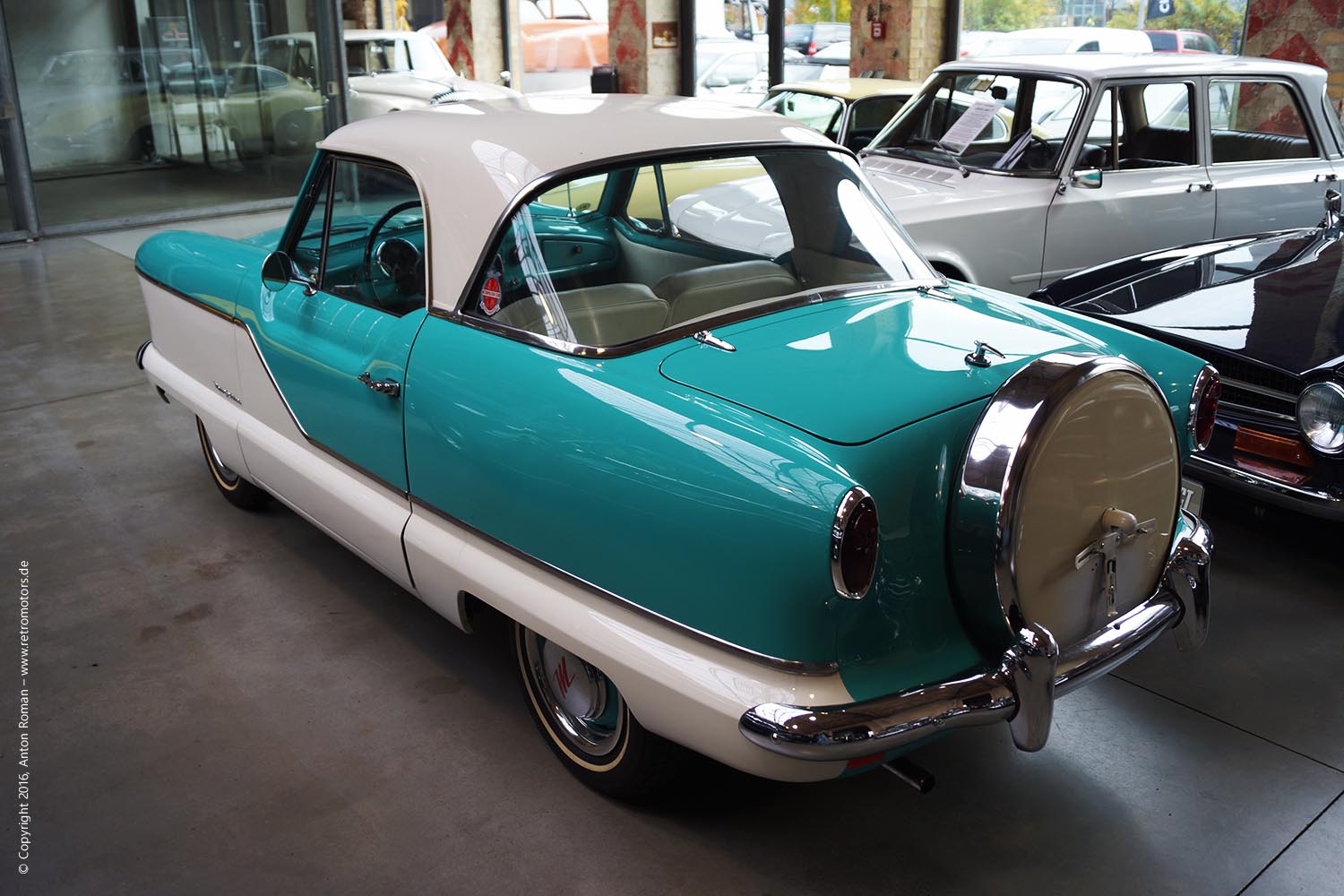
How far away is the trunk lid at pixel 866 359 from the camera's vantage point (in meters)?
2.31

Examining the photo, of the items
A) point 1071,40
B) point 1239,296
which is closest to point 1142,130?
point 1239,296

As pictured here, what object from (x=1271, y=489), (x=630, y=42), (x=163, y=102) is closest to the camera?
(x=1271, y=489)

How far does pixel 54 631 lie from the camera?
11.8ft

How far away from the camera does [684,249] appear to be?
11.1 feet

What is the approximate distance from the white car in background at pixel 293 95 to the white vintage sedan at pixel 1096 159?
6611 mm

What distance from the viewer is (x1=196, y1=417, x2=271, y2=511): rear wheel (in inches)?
174

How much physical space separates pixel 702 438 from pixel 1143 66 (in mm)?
4606

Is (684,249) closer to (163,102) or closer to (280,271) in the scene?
(280,271)

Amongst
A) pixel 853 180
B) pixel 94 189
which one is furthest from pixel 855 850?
pixel 94 189

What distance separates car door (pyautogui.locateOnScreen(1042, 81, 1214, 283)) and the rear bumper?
212 centimetres

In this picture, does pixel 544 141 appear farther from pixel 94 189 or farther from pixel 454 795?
pixel 94 189

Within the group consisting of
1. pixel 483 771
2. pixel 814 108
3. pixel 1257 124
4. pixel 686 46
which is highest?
pixel 686 46

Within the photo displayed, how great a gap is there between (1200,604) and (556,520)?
1.53 metres

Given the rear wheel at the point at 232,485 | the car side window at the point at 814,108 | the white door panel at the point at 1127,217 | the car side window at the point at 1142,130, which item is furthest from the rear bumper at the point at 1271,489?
the car side window at the point at 814,108
